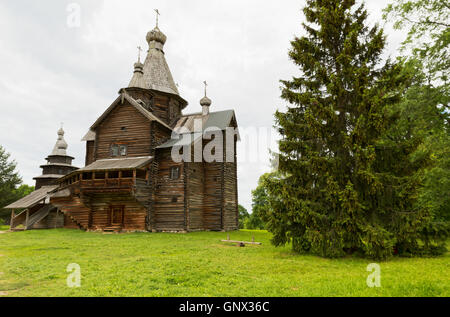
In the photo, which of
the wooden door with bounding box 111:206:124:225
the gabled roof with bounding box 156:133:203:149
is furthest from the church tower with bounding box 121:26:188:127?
the wooden door with bounding box 111:206:124:225

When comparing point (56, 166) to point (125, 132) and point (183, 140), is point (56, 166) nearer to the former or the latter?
point (125, 132)

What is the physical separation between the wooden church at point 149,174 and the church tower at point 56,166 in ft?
37.2

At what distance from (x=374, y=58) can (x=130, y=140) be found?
2037 cm

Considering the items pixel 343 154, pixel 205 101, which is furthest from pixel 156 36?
pixel 343 154

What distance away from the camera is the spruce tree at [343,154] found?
970cm

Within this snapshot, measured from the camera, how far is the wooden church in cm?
2333

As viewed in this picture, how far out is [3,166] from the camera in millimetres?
43594

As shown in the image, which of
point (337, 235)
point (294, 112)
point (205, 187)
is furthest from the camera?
point (205, 187)

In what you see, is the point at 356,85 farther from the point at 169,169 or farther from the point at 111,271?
the point at 169,169

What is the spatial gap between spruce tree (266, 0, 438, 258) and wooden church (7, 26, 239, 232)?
13.6 meters

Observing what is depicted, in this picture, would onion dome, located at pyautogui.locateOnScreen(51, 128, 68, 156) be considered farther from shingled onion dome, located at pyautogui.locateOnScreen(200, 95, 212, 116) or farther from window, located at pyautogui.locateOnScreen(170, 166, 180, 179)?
window, located at pyautogui.locateOnScreen(170, 166, 180, 179)

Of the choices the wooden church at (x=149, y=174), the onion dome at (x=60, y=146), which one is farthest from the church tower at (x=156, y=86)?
the onion dome at (x=60, y=146)
